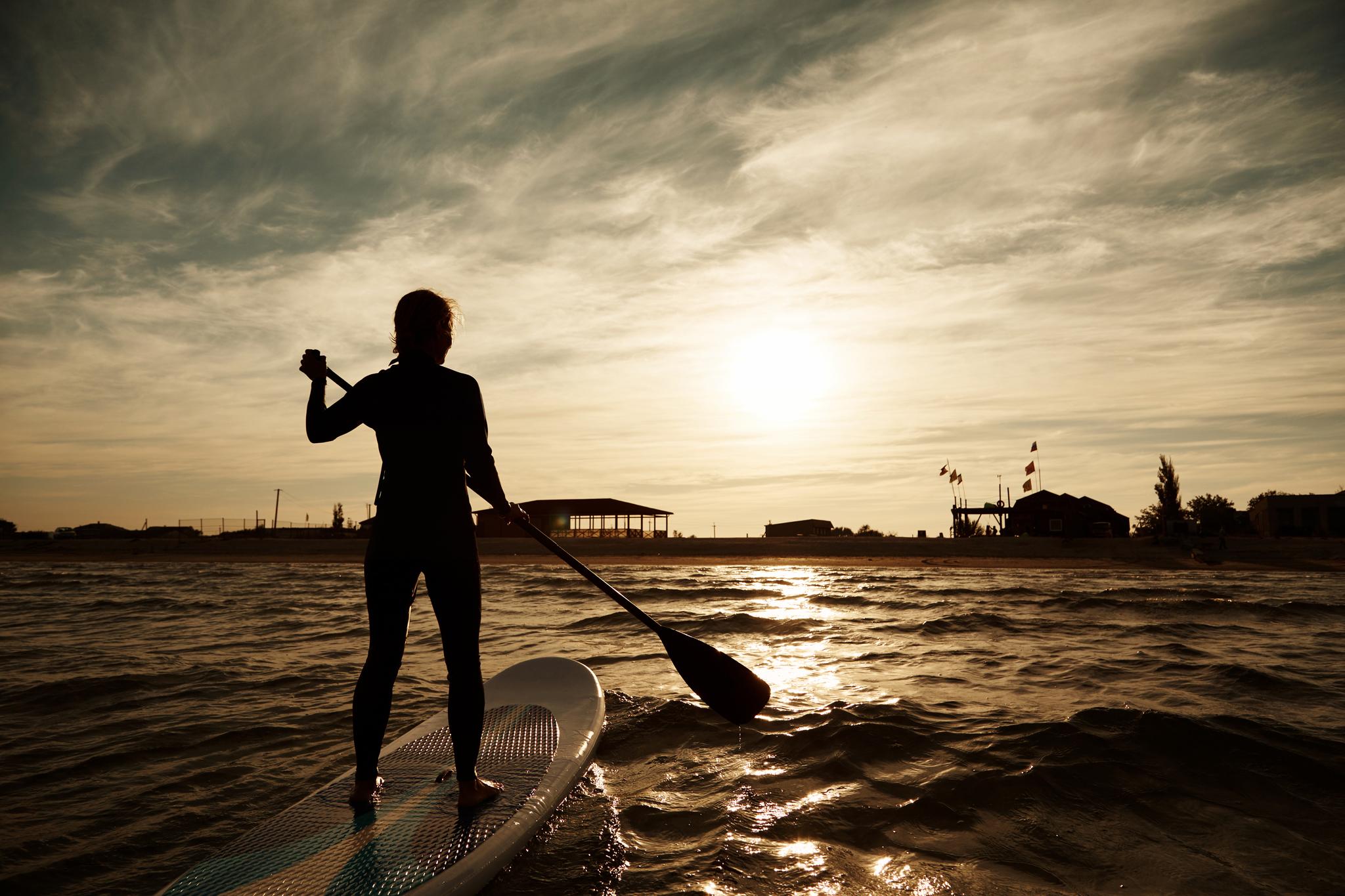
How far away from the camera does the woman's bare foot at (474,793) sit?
3.31m

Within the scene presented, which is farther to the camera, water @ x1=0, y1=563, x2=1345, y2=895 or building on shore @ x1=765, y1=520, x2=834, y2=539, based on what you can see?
building on shore @ x1=765, y1=520, x2=834, y2=539

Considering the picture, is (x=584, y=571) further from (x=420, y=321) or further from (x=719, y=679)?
(x=420, y=321)

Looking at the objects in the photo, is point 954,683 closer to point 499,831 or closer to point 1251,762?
point 1251,762

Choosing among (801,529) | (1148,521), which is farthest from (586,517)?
Answer: (1148,521)

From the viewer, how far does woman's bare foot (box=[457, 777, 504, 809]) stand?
3.31m

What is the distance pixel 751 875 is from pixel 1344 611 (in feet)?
49.5

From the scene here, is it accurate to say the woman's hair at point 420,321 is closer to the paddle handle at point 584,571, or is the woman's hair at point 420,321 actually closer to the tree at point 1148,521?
the paddle handle at point 584,571

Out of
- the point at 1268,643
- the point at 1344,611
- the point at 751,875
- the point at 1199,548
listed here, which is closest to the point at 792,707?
the point at 751,875

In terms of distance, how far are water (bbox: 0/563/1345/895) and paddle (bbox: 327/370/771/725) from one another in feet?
1.43

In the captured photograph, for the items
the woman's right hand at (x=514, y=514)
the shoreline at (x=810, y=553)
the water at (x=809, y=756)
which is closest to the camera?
the water at (x=809, y=756)

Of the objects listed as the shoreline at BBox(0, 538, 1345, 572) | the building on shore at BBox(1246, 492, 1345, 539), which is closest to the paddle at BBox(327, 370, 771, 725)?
the shoreline at BBox(0, 538, 1345, 572)

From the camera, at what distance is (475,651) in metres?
3.21

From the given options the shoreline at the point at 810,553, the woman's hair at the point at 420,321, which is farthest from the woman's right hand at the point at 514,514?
the shoreline at the point at 810,553

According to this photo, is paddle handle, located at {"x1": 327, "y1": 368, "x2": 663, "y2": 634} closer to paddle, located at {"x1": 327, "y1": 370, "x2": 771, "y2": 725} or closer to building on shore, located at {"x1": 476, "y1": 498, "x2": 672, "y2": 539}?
paddle, located at {"x1": 327, "y1": 370, "x2": 771, "y2": 725}
